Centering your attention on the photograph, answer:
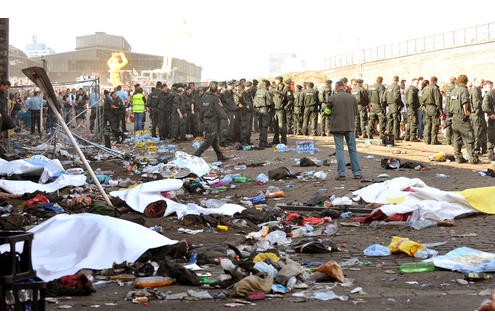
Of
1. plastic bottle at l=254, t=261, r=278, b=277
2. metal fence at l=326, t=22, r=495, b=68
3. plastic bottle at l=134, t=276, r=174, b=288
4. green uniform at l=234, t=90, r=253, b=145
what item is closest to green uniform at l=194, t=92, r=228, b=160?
green uniform at l=234, t=90, r=253, b=145

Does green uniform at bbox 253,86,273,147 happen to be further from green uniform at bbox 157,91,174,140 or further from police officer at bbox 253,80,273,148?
green uniform at bbox 157,91,174,140

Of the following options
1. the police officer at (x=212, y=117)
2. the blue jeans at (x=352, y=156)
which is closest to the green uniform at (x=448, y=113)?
the blue jeans at (x=352, y=156)

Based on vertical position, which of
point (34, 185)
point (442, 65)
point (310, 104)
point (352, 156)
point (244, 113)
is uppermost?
point (442, 65)

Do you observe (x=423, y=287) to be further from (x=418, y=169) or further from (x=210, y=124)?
(x=210, y=124)

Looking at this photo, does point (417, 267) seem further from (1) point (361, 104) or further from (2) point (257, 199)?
(1) point (361, 104)

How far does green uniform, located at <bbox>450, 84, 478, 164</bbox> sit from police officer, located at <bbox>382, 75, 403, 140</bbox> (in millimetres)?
6460

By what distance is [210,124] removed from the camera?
18406 mm

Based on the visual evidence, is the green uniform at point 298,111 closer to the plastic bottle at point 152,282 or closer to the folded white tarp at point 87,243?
the folded white tarp at point 87,243

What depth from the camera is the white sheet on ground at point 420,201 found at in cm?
977

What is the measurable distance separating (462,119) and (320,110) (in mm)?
11266

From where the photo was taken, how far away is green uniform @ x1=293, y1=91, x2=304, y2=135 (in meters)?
27.2

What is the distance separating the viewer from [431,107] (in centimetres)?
2097


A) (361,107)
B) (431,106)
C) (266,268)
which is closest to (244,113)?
(361,107)
